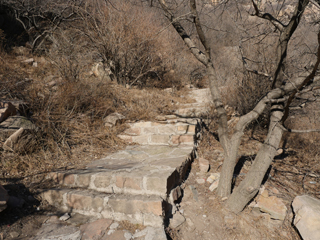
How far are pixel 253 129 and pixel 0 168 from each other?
4.62 m

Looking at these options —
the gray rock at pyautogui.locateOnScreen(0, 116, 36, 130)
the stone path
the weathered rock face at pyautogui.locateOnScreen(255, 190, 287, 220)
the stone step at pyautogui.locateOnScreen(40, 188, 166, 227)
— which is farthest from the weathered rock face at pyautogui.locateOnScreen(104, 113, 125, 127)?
the weathered rock face at pyautogui.locateOnScreen(255, 190, 287, 220)

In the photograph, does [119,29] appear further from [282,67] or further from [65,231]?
[65,231]

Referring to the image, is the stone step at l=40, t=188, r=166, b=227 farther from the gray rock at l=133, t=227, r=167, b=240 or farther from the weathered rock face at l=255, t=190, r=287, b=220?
the weathered rock face at l=255, t=190, r=287, b=220

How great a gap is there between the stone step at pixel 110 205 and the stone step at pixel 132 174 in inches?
3.5

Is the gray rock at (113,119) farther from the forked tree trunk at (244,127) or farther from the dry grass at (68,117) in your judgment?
the forked tree trunk at (244,127)

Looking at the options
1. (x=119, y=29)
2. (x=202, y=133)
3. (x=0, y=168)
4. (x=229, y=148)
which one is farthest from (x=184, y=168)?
(x=119, y=29)

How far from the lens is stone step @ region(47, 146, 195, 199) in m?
2.19

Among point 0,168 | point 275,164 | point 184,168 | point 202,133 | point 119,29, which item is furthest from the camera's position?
point 119,29

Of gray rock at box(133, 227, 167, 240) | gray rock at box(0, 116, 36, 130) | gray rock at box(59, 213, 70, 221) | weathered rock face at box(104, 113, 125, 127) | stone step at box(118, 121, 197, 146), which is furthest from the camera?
weathered rock face at box(104, 113, 125, 127)

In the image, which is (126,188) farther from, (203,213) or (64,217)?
(203,213)

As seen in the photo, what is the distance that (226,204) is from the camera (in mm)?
2361

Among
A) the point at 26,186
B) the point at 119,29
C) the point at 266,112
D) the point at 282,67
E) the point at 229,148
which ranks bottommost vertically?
the point at 26,186

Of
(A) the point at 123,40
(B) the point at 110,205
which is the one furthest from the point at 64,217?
(A) the point at 123,40

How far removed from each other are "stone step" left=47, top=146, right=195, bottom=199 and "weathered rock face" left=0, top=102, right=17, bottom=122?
4.06 feet
